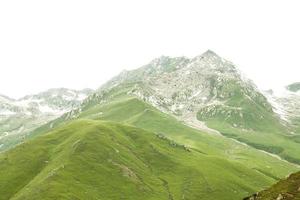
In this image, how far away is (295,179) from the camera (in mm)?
137125

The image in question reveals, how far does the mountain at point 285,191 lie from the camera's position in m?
122

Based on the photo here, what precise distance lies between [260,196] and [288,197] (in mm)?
14473

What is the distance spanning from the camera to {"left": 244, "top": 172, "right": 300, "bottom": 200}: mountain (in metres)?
122

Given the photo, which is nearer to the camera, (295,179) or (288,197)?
(288,197)

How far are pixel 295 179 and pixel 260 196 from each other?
11330 millimetres

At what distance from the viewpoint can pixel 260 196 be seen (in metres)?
135

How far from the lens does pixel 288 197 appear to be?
121m

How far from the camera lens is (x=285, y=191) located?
127625mm

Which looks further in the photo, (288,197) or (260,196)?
(260,196)

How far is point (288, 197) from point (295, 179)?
17.3 meters
